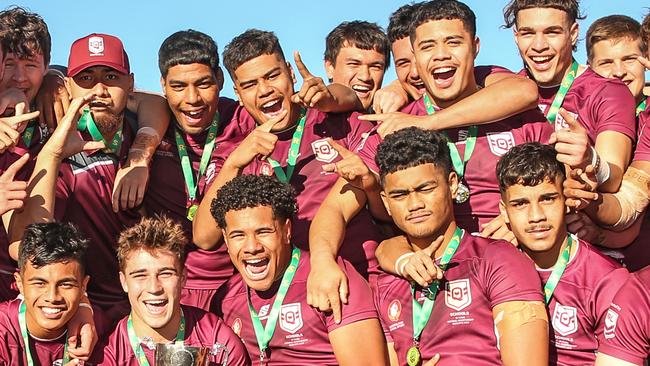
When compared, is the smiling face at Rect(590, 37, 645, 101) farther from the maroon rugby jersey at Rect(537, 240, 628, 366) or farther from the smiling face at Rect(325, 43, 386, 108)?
the maroon rugby jersey at Rect(537, 240, 628, 366)

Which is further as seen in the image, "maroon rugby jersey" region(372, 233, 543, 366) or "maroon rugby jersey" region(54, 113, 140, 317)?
"maroon rugby jersey" region(54, 113, 140, 317)

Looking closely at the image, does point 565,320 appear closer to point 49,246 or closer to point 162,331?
point 162,331

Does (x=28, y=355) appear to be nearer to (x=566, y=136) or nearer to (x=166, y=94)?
(x=166, y=94)

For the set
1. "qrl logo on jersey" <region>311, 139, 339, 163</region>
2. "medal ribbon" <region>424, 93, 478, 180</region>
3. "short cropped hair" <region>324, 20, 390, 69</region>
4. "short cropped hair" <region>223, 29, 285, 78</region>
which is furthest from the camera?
"short cropped hair" <region>324, 20, 390, 69</region>

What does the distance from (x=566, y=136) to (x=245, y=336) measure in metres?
2.54

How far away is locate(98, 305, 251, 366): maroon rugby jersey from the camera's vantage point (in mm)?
7285

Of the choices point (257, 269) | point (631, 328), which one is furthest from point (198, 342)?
point (631, 328)

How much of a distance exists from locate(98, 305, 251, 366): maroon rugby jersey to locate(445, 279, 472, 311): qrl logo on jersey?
1438 mm

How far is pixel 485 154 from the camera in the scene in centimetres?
790

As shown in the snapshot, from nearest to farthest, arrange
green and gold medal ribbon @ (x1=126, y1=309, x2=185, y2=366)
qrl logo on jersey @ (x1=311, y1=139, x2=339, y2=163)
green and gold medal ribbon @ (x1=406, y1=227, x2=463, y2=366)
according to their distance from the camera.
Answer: green and gold medal ribbon @ (x1=406, y1=227, x2=463, y2=366) → green and gold medal ribbon @ (x1=126, y1=309, x2=185, y2=366) → qrl logo on jersey @ (x1=311, y1=139, x2=339, y2=163)

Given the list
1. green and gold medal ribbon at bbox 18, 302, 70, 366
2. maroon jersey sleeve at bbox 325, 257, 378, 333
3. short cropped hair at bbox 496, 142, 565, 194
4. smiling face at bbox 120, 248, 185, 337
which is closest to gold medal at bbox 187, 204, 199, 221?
smiling face at bbox 120, 248, 185, 337

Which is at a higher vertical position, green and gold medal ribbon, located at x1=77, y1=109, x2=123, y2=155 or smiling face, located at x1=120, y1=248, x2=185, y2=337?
green and gold medal ribbon, located at x1=77, y1=109, x2=123, y2=155

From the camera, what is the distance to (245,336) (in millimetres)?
7535

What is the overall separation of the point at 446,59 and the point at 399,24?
138cm
